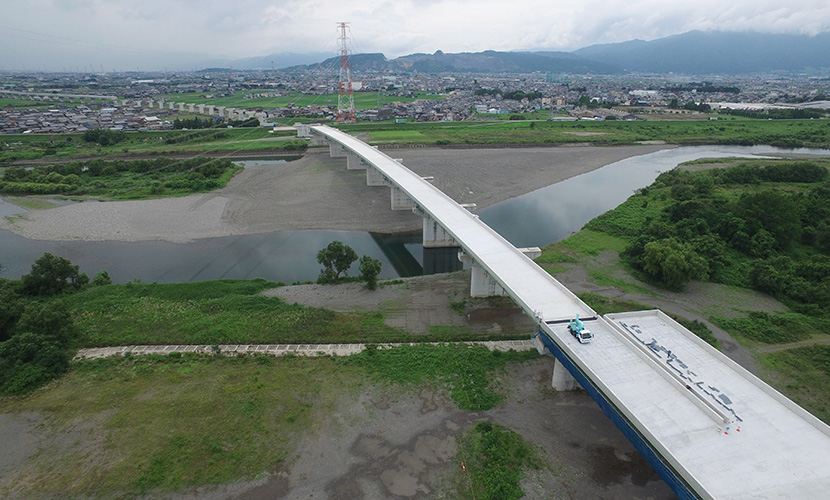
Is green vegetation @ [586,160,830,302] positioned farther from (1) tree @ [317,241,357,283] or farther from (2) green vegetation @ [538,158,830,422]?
(1) tree @ [317,241,357,283]

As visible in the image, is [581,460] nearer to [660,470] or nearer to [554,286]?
[660,470]

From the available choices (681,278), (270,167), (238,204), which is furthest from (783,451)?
(270,167)

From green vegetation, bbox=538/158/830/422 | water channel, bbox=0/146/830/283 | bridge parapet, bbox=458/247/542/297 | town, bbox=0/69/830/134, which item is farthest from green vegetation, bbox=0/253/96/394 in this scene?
town, bbox=0/69/830/134

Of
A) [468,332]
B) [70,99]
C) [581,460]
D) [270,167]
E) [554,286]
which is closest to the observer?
[581,460]

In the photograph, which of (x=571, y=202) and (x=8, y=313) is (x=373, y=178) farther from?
(x=8, y=313)

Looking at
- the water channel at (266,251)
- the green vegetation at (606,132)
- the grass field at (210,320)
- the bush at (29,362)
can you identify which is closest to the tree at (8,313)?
the grass field at (210,320)

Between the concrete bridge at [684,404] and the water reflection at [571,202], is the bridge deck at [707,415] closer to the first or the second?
the concrete bridge at [684,404]
